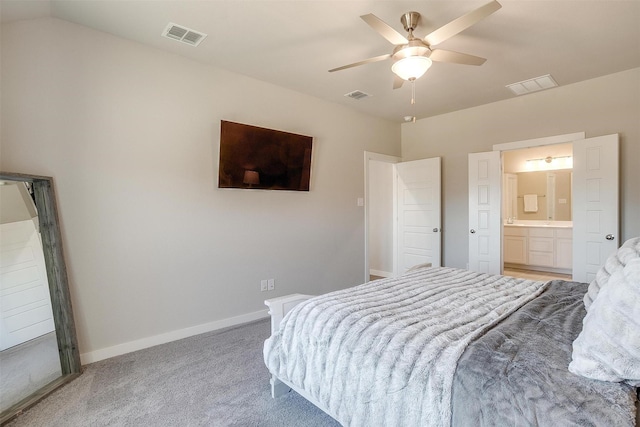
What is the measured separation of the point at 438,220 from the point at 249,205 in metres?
2.90

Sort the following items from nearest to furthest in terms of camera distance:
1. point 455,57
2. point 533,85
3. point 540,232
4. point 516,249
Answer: point 455,57
point 533,85
point 540,232
point 516,249

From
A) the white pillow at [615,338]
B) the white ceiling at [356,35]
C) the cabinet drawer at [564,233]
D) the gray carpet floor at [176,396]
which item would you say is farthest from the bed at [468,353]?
the cabinet drawer at [564,233]

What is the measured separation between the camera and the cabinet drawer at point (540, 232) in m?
5.74

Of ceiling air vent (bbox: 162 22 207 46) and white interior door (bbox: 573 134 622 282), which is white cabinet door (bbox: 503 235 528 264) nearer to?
white interior door (bbox: 573 134 622 282)

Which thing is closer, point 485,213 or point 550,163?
point 485,213

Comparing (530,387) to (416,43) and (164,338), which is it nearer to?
(416,43)

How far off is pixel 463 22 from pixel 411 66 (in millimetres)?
398

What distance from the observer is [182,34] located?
264cm

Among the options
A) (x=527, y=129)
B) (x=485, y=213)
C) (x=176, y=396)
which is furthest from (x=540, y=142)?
(x=176, y=396)

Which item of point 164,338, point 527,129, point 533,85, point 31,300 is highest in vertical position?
point 533,85

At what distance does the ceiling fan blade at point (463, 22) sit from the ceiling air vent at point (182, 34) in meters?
1.88

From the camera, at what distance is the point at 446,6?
87.9 inches

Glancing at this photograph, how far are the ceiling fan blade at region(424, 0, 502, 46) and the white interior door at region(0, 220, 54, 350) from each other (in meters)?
3.07

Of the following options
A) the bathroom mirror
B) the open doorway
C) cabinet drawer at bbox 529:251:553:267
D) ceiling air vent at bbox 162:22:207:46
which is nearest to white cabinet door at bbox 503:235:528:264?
the open doorway
